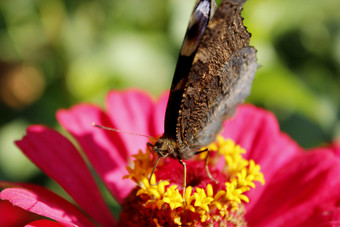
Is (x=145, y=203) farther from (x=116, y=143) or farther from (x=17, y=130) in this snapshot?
(x=17, y=130)

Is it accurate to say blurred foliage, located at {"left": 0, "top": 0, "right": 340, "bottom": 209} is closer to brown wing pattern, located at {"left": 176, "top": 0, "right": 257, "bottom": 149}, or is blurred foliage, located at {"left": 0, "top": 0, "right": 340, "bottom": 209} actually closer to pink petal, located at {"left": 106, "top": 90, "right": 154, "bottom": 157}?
pink petal, located at {"left": 106, "top": 90, "right": 154, "bottom": 157}

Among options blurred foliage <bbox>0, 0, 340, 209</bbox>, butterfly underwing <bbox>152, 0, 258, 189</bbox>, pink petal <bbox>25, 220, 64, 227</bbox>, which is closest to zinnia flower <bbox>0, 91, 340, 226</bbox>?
pink petal <bbox>25, 220, 64, 227</bbox>

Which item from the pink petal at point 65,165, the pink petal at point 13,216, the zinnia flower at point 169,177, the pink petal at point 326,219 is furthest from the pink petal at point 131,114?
the pink petal at point 326,219

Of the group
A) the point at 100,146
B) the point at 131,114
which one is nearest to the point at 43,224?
the point at 100,146

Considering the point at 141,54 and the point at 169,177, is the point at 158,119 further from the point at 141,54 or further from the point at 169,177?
the point at 141,54

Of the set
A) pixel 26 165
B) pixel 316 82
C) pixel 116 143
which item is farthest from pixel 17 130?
pixel 316 82
